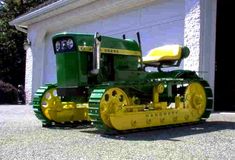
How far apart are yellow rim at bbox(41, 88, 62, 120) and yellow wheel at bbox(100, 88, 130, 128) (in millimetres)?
1719

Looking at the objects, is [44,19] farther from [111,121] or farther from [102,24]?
[111,121]

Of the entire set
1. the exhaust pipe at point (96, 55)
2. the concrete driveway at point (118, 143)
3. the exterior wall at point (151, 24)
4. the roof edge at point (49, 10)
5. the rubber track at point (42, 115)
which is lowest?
the concrete driveway at point (118, 143)

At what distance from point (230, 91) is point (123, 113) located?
7256 mm

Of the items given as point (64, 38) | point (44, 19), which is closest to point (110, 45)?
point (64, 38)

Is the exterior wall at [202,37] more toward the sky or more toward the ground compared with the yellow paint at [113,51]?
more toward the sky

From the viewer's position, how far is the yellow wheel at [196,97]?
28.7 ft

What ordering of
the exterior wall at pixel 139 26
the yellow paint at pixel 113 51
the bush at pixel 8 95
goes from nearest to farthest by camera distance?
the yellow paint at pixel 113 51
the exterior wall at pixel 139 26
the bush at pixel 8 95

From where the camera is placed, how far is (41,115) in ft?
28.6

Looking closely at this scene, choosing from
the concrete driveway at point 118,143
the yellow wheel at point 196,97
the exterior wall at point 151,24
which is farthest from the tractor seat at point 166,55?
the exterior wall at point 151,24

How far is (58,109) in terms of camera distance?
879 centimetres

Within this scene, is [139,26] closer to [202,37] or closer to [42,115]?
[202,37]

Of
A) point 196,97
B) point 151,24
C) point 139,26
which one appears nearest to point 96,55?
point 196,97

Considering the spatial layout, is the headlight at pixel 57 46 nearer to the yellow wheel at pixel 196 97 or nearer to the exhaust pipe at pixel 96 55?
the exhaust pipe at pixel 96 55

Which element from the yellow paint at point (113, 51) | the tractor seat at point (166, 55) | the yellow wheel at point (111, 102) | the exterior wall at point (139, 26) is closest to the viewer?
the yellow wheel at point (111, 102)
